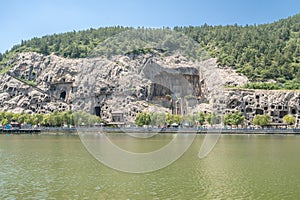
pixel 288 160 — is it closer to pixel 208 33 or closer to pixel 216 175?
pixel 216 175

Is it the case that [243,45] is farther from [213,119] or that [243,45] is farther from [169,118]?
[213,119]

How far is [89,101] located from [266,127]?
5250 cm

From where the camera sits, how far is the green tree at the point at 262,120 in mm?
68312

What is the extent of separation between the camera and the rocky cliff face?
3152 centimetres

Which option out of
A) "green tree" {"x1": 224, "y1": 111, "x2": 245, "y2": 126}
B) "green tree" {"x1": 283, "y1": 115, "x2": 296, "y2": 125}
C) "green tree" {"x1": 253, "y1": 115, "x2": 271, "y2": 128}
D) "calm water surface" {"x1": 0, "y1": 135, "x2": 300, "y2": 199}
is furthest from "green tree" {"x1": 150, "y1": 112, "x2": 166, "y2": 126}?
"calm water surface" {"x1": 0, "y1": 135, "x2": 300, "y2": 199}

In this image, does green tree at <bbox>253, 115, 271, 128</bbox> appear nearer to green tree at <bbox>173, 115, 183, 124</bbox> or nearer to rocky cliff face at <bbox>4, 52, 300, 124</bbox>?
rocky cliff face at <bbox>4, 52, 300, 124</bbox>

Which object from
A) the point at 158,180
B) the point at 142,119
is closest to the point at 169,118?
the point at 142,119

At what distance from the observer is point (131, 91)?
3891 centimetres

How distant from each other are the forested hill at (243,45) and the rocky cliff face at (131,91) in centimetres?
573

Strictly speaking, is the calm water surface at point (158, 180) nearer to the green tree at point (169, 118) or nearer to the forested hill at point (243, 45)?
the green tree at point (169, 118)

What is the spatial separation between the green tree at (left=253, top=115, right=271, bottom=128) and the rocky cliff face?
410cm

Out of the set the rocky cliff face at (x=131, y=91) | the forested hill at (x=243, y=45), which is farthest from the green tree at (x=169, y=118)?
the forested hill at (x=243, y=45)

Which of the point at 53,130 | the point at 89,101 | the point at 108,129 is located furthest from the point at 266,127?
the point at 89,101

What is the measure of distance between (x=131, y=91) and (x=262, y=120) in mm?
37309
